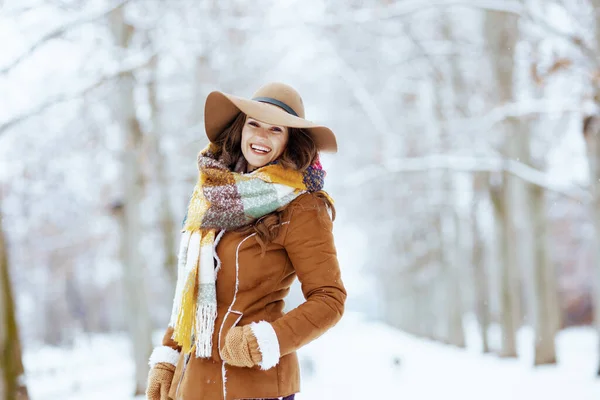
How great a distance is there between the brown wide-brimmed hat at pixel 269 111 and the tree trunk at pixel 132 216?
8.40 metres

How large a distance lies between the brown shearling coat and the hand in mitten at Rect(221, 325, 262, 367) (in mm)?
88

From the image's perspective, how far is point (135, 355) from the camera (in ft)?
35.6

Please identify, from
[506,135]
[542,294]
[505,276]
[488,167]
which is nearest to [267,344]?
[488,167]

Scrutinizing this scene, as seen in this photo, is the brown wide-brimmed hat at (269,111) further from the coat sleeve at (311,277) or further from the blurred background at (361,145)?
the blurred background at (361,145)

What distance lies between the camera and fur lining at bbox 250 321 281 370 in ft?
7.28

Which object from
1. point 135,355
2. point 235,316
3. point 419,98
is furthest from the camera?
point 419,98

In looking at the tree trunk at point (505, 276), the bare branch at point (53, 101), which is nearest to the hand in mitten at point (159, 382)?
the bare branch at point (53, 101)

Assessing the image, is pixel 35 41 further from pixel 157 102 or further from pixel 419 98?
pixel 419 98

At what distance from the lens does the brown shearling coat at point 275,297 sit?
2.29m

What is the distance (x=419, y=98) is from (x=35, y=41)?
584 inches

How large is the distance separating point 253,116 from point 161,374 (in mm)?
1046

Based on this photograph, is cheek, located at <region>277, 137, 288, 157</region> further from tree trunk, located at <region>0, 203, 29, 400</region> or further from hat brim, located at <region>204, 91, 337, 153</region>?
tree trunk, located at <region>0, 203, 29, 400</region>

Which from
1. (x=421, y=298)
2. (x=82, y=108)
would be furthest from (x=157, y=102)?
(x=421, y=298)

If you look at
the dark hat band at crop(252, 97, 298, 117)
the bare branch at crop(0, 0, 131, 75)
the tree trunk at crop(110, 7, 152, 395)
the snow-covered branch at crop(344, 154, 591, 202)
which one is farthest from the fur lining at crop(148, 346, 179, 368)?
the snow-covered branch at crop(344, 154, 591, 202)
